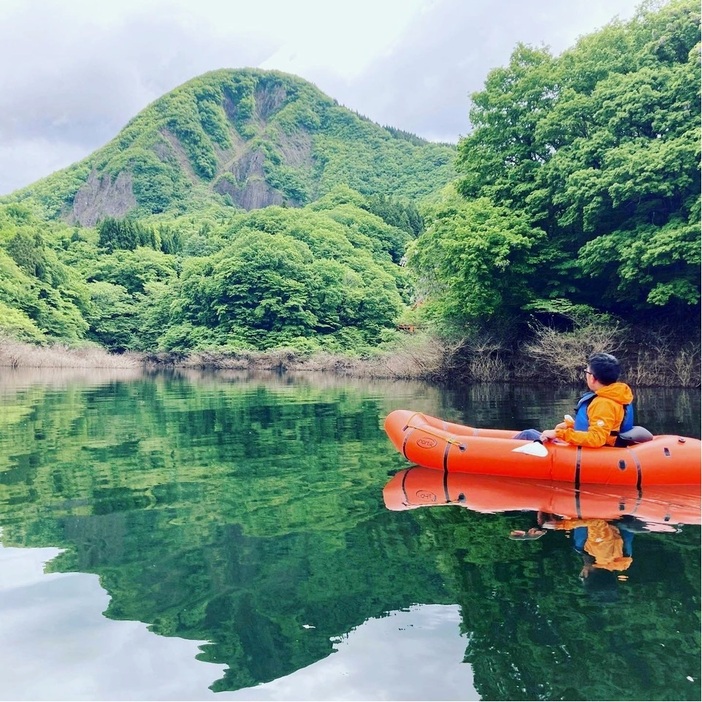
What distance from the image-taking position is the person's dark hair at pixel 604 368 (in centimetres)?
684

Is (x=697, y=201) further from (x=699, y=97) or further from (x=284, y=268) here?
(x=284, y=268)

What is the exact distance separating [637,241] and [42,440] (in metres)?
16.2

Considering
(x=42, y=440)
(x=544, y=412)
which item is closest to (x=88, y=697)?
(x=42, y=440)

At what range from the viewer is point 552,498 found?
6660mm

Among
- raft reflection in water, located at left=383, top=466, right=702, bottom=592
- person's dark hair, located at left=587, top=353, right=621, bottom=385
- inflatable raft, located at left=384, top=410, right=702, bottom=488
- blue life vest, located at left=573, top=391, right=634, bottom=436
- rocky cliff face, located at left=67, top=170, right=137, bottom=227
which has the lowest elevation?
raft reflection in water, located at left=383, top=466, right=702, bottom=592

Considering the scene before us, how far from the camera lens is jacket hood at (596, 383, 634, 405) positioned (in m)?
6.85

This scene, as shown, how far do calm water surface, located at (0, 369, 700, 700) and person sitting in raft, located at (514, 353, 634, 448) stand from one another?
2.24ft

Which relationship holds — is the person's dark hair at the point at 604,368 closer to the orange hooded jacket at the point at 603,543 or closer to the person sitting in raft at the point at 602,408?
the person sitting in raft at the point at 602,408

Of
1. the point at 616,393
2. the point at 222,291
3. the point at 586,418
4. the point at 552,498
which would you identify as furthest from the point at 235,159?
the point at 552,498

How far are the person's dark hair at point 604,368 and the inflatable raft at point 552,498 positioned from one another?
1097 mm

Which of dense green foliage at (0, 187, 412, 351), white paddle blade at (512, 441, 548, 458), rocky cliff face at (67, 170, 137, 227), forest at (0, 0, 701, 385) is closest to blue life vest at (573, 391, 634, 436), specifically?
white paddle blade at (512, 441, 548, 458)

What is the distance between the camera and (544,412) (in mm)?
13727

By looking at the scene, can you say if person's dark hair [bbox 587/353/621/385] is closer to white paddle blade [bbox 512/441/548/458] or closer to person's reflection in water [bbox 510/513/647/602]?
white paddle blade [bbox 512/441/548/458]

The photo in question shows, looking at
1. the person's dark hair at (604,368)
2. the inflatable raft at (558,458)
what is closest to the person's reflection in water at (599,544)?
the inflatable raft at (558,458)
